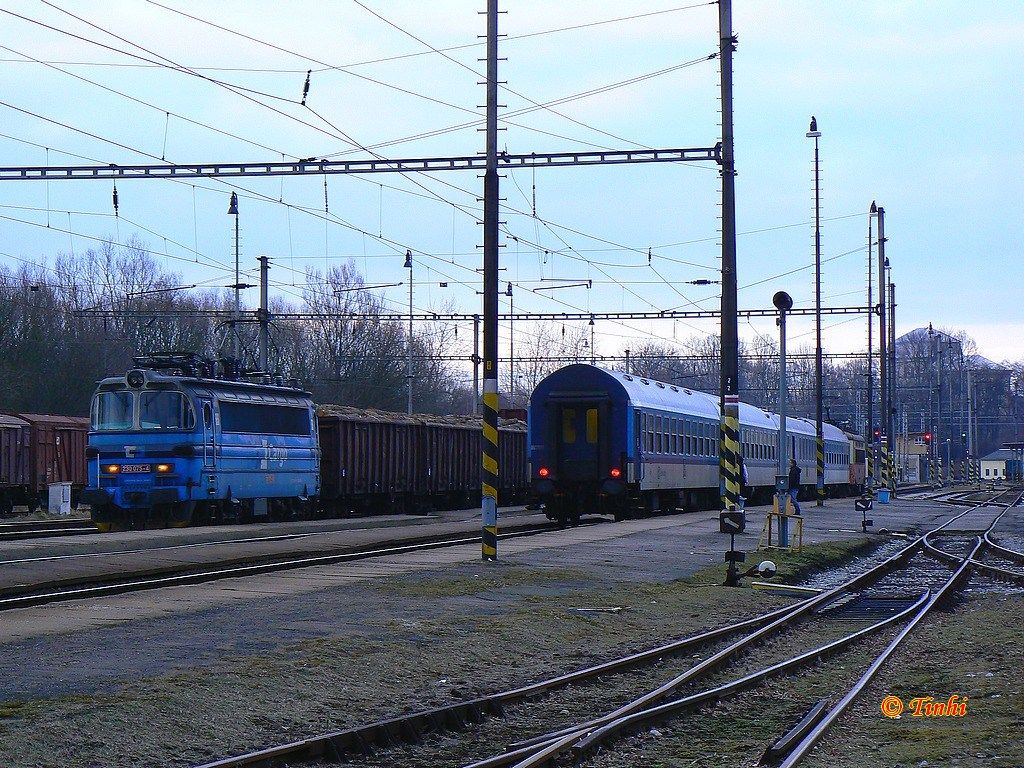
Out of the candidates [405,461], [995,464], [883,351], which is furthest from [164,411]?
[995,464]

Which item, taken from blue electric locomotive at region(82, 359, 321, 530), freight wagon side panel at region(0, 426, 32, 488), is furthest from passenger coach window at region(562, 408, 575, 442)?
freight wagon side panel at region(0, 426, 32, 488)

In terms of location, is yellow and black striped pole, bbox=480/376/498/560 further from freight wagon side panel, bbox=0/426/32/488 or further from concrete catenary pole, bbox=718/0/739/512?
freight wagon side panel, bbox=0/426/32/488

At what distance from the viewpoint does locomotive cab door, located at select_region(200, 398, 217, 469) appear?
2744 centimetres

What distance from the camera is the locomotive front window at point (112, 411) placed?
27766mm

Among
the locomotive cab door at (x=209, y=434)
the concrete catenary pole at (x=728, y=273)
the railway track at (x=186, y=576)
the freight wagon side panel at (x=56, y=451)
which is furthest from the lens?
the freight wagon side panel at (x=56, y=451)

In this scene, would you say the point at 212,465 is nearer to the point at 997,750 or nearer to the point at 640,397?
the point at 640,397

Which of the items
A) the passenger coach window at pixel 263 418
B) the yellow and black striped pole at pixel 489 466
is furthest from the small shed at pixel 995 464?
the yellow and black striped pole at pixel 489 466

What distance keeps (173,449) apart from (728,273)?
11773 millimetres

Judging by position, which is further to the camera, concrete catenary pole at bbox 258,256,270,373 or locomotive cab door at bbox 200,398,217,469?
concrete catenary pole at bbox 258,256,270,373

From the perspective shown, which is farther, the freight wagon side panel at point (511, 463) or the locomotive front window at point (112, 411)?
the freight wagon side panel at point (511, 463)

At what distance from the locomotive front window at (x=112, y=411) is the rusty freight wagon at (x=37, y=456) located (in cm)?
819

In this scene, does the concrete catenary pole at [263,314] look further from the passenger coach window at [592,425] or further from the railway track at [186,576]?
the railway track at [186,576]

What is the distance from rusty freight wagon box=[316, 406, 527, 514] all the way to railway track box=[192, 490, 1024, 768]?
67.8 feet

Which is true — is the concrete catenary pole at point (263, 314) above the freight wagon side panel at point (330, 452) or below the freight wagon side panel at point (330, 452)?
above
